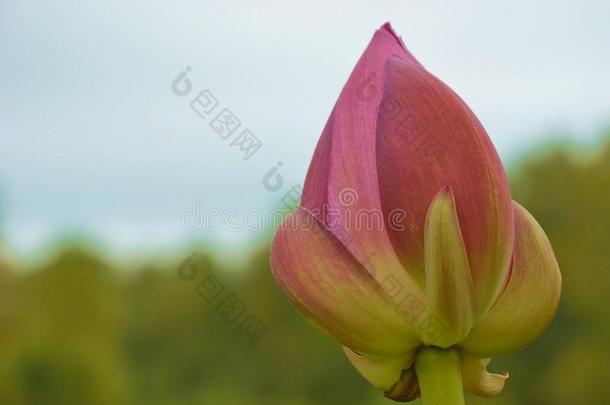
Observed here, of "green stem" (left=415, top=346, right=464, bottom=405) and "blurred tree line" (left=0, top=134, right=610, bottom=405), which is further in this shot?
"blurred tree line" (left=0, top=134, right=610, bottom=405)

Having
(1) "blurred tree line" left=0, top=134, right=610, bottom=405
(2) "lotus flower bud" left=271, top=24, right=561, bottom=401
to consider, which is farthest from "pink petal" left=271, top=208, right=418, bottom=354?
(1) "blurred tree line" left=0, top=134, right=610, bottom=405

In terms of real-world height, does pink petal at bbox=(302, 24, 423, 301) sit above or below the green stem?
above

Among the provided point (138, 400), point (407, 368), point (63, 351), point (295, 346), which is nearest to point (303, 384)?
point (295, 346)

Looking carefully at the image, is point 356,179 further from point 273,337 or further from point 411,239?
point 273,337

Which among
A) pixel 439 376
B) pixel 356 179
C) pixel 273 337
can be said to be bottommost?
pixel 273 337

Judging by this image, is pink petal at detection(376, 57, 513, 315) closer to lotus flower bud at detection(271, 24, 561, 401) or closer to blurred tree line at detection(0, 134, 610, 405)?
lotus flower bud at detection(271, 24, 561, 401)

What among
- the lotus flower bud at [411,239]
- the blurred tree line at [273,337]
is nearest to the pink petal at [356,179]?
the lotus flower bud at [411,239]

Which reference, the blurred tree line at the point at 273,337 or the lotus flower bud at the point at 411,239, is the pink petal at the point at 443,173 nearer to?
the lotus flower bud at the point at 411,239

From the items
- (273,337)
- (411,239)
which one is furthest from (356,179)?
(273,337)
